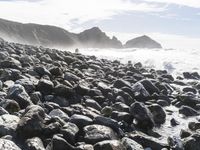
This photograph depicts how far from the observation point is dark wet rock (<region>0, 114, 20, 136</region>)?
20.7ft

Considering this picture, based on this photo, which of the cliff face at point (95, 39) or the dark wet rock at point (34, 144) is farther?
the cliff face at point (95, 39)

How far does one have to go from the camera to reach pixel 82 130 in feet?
23.1

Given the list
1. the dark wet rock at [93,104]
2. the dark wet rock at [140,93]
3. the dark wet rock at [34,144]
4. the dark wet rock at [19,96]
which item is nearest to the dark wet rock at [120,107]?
the dark wet rock at [93,104]

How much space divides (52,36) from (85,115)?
71762 millimetres

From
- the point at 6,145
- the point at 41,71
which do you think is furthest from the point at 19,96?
the point at 41,71

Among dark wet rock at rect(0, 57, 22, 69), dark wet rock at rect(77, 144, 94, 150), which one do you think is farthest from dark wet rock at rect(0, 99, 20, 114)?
dark wet rock at rect(0, 57, 22, 69)

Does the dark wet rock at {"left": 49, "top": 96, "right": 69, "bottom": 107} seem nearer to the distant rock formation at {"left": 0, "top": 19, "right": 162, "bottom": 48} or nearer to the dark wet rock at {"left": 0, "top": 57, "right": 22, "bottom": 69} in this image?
the dark wet rock at {"left": 0, "top": 57, "right": 22, "bottom": 69}

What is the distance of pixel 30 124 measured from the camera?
21.4 ft

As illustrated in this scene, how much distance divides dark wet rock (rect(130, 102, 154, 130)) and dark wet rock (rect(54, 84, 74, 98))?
5.62 ft

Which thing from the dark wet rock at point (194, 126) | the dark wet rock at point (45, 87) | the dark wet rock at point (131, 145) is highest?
the dark wet rock at point (45, 87)

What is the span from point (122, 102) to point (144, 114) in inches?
66.3

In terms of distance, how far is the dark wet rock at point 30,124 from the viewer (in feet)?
20.9

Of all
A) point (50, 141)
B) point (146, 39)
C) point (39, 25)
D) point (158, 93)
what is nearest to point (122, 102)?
point (158, 93)

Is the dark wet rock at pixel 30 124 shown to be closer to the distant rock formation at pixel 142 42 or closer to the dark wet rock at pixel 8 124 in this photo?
the dark wet rock at pixel 8 124
